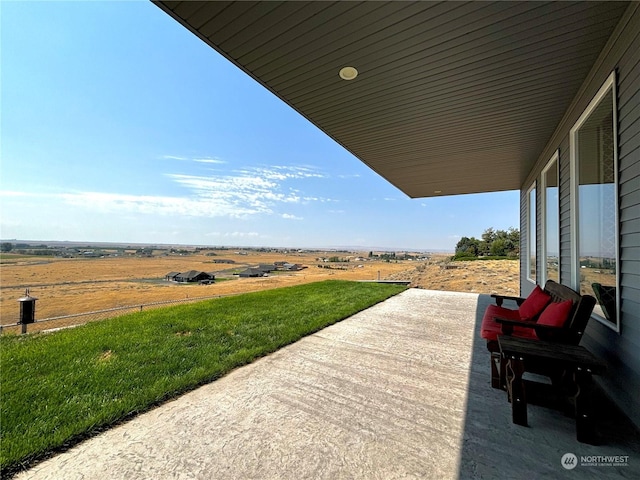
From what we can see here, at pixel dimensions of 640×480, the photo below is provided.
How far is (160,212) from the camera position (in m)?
30.1

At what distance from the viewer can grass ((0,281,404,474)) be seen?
5.55ft

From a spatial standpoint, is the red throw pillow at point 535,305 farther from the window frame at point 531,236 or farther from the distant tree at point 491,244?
the distant tree at point 491,244

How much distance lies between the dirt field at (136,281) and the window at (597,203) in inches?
241

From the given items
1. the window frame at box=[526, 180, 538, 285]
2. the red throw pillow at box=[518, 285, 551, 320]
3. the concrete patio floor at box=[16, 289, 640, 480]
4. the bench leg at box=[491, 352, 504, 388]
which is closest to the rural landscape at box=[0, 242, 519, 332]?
the window frame at box=[526, 180, 538, 285]

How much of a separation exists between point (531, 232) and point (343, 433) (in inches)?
242

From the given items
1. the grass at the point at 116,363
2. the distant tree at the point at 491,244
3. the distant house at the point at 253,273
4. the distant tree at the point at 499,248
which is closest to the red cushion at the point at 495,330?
the grass at the point at 116,363

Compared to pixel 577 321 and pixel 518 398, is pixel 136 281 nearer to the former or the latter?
pixel 518 398

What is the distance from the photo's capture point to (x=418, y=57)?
2389 millimetres

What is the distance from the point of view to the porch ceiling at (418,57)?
1.93m

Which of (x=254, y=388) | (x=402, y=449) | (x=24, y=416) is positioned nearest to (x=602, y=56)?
(x=402, y=449)

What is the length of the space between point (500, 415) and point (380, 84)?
304 centimetres

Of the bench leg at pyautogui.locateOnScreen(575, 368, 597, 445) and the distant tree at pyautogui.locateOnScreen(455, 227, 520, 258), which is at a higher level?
the distant tree at pyautogui.locateOnScreen(455, 227, 520, 258)

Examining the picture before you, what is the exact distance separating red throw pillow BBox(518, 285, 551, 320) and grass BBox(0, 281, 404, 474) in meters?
2.53

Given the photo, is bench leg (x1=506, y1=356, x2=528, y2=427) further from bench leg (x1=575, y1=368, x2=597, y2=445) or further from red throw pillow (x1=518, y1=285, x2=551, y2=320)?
red throw pillow (x1=518, y1=285, x2=551, y2=320)
